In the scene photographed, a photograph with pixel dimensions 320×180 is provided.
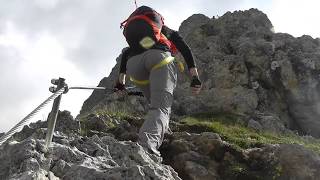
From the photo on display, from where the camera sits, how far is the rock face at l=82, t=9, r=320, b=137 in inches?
877

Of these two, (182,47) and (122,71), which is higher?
(182,47)

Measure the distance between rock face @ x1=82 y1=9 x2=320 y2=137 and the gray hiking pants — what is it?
1197 cm

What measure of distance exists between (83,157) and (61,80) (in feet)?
3.67

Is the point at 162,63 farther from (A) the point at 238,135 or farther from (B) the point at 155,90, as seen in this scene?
(A) the point at 238,135

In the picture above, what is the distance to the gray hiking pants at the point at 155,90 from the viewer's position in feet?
27.3

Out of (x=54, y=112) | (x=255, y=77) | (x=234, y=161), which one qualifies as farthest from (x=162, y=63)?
(x=255, y=77)

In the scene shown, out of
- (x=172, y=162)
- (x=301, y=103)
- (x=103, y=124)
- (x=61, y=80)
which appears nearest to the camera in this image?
(x=61, y=80)

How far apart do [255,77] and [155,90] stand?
16167mm

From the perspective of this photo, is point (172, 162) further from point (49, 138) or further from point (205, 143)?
point (49, 138)

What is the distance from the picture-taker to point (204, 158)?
10375mm

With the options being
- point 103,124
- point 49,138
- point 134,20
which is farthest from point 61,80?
point 103,124

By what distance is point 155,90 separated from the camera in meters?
8.77

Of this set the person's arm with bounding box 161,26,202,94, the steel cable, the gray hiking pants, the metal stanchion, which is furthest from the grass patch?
the steel cable

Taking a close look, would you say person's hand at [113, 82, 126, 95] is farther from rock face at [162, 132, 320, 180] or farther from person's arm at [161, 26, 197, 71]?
person's arm at [161, 26, 197, 71]
